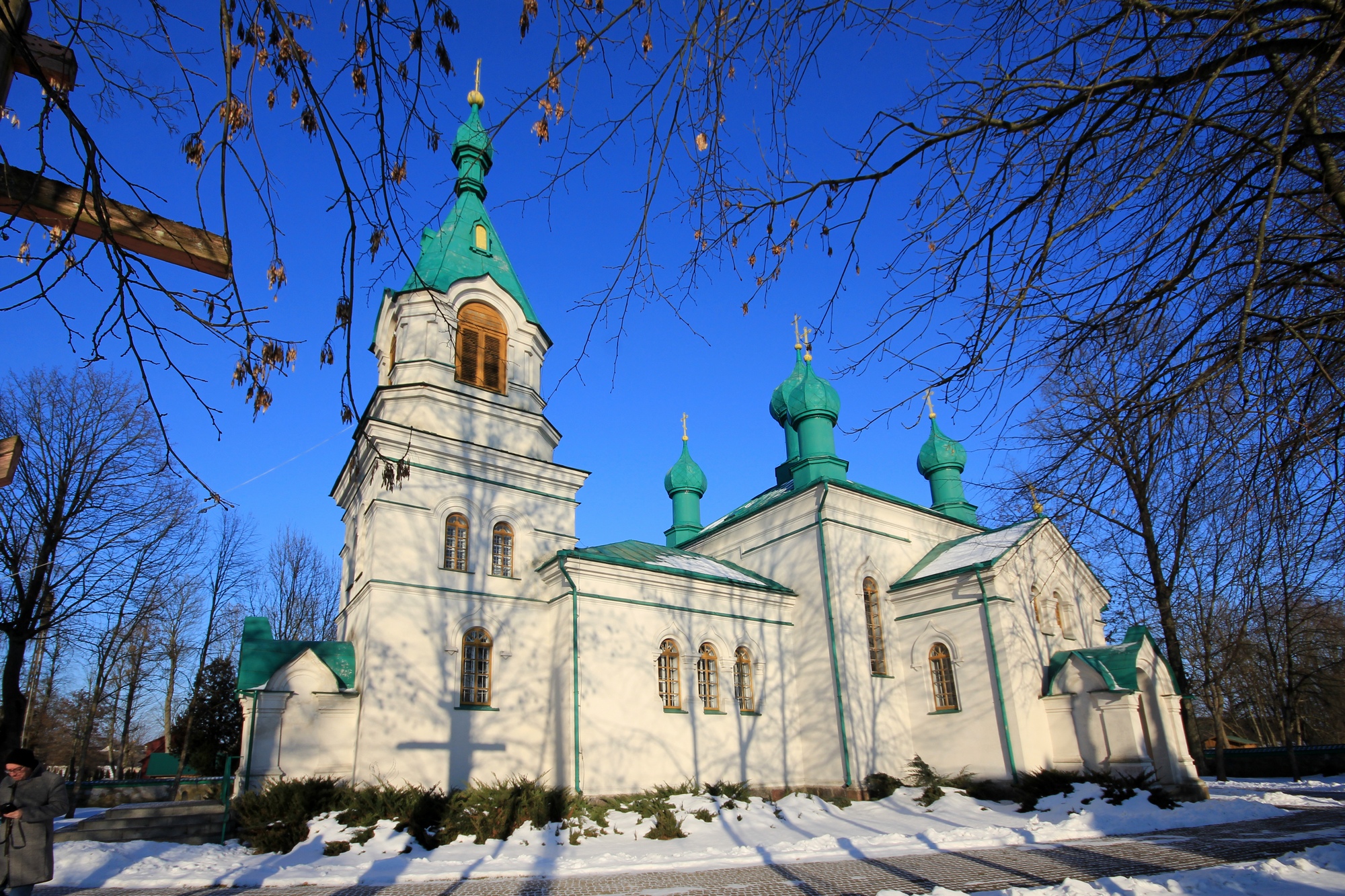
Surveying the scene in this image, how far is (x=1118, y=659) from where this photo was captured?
14328mm

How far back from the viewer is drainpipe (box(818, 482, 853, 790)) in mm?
13891

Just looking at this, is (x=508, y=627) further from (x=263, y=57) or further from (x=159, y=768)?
(x=159, y=768)

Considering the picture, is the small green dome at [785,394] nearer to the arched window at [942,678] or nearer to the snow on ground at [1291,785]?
the arched window at [942,678]

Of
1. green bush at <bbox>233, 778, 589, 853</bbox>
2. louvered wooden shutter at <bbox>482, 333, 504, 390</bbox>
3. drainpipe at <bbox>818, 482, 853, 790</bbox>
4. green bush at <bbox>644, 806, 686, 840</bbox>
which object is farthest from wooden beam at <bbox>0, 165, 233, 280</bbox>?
drainpipe at <bbox>818, 482, 853, 790</bbox>

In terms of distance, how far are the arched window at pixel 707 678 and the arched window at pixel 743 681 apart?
38cm

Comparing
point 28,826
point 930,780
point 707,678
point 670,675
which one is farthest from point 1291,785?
point 28,826

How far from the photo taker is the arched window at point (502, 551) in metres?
13.4

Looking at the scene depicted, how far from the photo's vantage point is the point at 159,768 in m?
22.8

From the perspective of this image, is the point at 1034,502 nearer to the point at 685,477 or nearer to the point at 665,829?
the point at 665,829

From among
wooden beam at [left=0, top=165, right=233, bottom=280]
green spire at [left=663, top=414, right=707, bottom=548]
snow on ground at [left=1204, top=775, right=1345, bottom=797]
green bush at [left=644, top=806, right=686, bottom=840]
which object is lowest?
snow on ground at [left=1204, top=775, right=1345, bottom=797]

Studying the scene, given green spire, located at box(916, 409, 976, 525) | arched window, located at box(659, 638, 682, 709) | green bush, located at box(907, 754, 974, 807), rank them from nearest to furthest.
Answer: green bush, located at box(907, 754, 974, 807) → arched window, located at box(659, 638, 682, 709) → green spire, located at box(916, 409, 976, 525)

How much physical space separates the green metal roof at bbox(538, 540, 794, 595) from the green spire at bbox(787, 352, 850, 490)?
2351mm

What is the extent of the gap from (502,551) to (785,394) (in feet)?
29.9

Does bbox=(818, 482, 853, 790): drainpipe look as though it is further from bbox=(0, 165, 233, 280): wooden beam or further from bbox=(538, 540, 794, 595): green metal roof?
bbox=(0, 165, 233, 280): wooden beam
